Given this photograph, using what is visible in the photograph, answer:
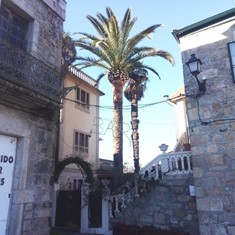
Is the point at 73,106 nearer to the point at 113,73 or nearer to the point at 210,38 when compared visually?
the point at 113,73

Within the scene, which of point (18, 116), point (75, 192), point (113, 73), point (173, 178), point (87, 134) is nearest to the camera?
point (18, 116)

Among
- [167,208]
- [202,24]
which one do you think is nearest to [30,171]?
[167,208]

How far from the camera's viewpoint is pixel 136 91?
55.9 feet

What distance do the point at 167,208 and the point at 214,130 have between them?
3014 mm

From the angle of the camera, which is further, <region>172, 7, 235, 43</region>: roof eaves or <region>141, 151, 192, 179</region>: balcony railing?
<region>141, 151, 192, 179</region>: balcony railing

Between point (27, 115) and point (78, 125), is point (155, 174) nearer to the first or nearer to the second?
point (27, 115)

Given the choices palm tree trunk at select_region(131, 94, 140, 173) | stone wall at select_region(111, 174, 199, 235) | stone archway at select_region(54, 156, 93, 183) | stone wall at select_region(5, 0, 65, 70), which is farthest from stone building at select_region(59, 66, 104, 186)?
stone wall at select_region(5, 0, 65, 70)

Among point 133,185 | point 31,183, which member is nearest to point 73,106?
point 133,185

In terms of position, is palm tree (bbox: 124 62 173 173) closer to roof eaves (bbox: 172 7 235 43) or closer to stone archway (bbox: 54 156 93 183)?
stone archway (bbox: 54 156 93 183)

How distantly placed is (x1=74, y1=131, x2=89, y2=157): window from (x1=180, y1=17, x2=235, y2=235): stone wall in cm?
1059

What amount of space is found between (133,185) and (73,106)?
8990mm

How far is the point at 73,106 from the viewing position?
17.0m

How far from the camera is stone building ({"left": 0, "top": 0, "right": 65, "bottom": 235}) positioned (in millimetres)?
5781

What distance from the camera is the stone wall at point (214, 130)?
6.44m
